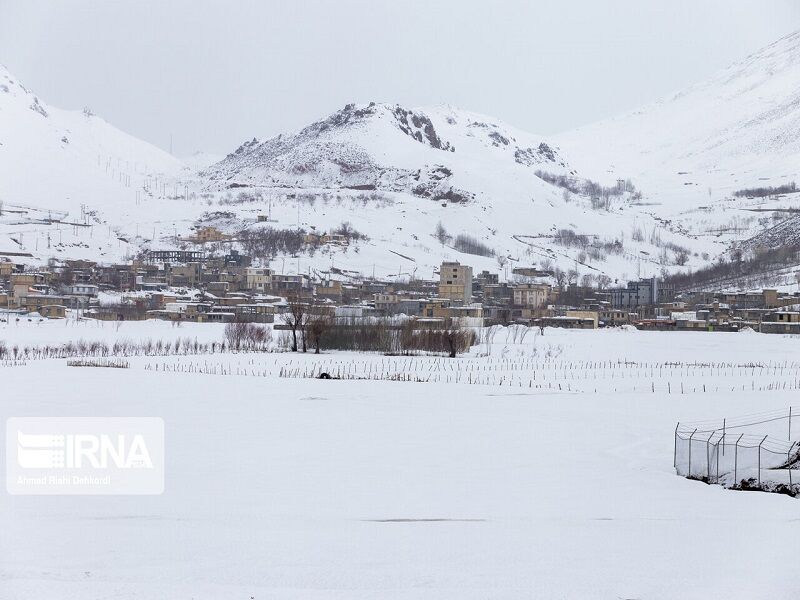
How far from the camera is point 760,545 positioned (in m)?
8.28

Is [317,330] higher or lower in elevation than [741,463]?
higher

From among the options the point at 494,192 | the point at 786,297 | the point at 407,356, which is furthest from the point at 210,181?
the point at 407,356

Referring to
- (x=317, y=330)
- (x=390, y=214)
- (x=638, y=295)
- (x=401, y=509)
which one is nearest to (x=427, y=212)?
(x=390, y=214)

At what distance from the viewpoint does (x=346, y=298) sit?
90.1m

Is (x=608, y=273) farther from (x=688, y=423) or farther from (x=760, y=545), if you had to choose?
(x=760, y=545)

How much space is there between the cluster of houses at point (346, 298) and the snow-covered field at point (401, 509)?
138ft

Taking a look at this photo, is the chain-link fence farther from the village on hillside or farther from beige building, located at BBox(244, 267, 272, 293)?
beige building, located at BBox(244, 267, 272, 293)

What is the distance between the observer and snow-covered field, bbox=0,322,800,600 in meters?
7.15

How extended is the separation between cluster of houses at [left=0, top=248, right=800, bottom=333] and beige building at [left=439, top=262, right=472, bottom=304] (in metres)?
0.11

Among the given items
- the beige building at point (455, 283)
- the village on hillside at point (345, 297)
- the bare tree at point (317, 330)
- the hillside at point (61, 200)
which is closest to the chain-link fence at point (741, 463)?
the bare tree at point (317, 330)

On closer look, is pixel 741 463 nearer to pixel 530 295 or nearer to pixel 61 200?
pixel 530 295

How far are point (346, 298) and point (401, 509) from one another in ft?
264

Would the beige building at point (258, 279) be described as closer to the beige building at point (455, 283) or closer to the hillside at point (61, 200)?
the beige building at point (455, 283)

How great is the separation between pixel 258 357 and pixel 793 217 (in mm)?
143044
